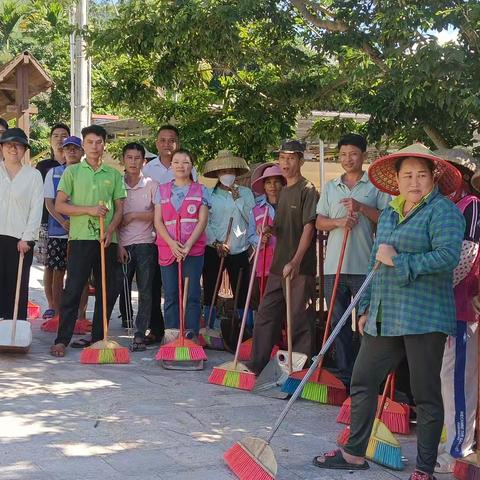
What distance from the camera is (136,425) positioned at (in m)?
5.28

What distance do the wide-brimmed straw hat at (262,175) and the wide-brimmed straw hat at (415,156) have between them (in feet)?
8.66

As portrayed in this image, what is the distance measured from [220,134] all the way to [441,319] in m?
5.92

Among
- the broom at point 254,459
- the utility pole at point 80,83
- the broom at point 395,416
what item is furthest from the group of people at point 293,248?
the utility pole at point 80,83

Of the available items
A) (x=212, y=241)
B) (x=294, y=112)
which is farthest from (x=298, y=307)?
(x=294, y=112)

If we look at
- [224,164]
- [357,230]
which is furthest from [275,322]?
[224,164]

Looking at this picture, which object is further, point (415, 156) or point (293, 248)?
point (293, 248)

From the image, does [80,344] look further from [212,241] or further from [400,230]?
[400,230]

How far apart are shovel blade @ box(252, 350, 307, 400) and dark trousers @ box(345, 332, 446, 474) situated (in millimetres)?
1891

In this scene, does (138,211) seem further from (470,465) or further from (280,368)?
(470,465)

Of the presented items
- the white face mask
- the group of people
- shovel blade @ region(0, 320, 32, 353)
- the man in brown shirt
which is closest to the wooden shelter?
the group of people

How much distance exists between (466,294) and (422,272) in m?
0.65

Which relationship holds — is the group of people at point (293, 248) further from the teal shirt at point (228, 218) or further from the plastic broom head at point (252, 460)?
the plastic broom head at point (252, 460)

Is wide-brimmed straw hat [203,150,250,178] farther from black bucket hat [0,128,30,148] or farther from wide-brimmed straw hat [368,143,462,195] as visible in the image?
wide-brimmed straw hat [368,143,462,195]

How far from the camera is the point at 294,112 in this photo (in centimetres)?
925
